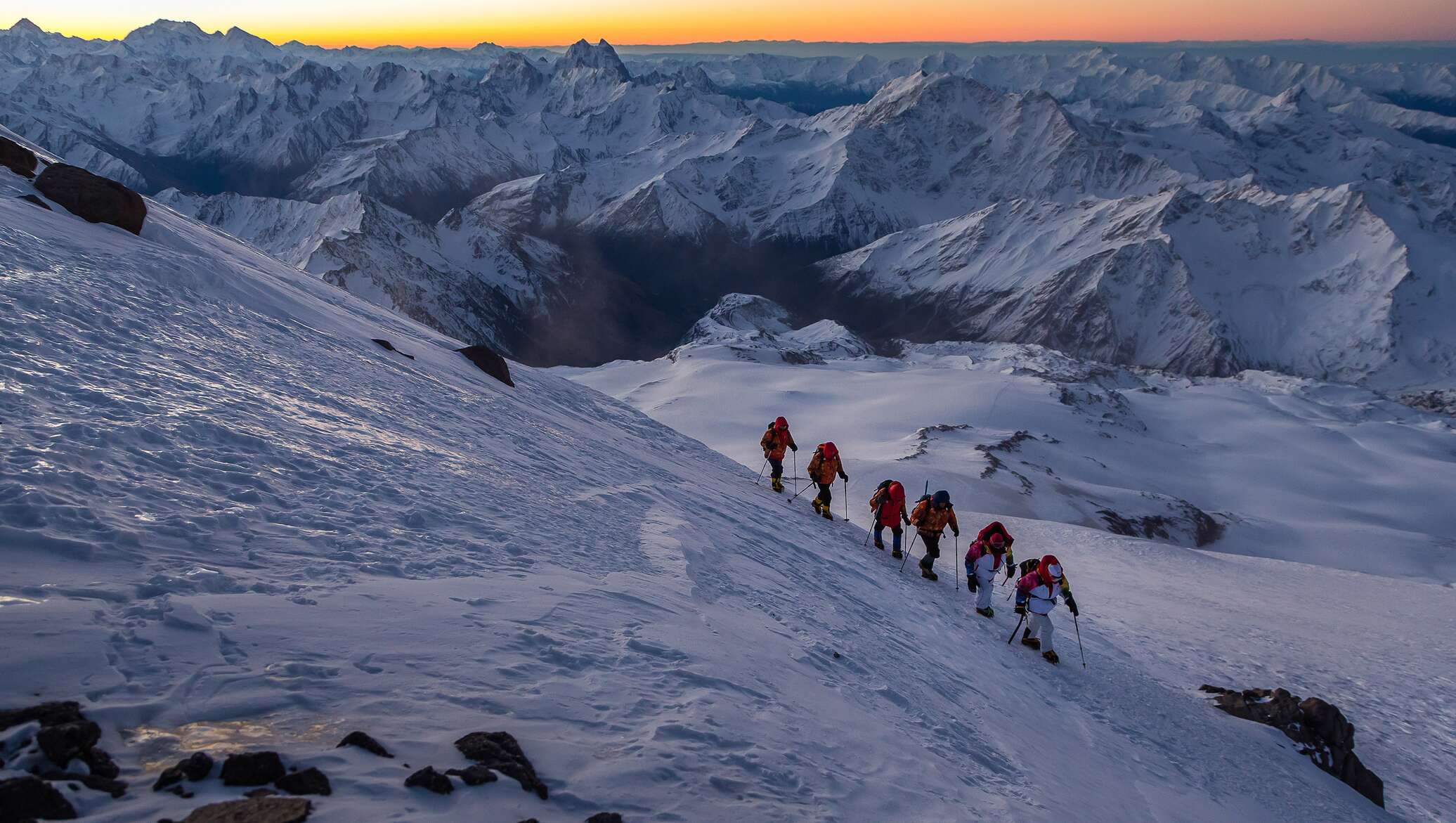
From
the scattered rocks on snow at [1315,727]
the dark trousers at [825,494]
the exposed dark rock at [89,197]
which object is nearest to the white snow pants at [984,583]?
the scattered rocks on snow at [1315,727]

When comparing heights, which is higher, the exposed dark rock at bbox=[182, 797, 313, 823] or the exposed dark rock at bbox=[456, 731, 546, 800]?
the exposed dark rock at bbox=[456, 731, 546, 800]

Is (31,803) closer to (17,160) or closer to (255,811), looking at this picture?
(255,811)

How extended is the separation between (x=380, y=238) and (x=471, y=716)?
19506 cm

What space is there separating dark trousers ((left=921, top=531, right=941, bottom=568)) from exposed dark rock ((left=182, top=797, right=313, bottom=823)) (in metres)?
13.9

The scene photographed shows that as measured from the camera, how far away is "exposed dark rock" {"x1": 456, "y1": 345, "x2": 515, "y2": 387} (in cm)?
2212

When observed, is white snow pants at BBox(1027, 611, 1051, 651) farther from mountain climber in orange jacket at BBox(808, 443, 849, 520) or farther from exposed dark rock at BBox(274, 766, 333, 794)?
exposed dark rock at BBox(274, 766, 333, 794)

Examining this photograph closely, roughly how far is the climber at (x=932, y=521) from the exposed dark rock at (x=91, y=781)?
14.1 meters

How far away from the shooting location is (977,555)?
15859mm

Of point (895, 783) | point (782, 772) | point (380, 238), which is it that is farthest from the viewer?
point (380, 238)

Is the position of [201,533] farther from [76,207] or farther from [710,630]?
[76,207]

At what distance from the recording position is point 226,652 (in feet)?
19.5

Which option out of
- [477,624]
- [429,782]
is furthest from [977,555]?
[429,782]

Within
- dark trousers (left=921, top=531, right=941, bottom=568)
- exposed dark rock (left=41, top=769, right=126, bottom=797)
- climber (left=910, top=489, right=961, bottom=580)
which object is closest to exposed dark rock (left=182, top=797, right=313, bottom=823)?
exposed dark rock (left=41, top=769, right=126, bottom=797)

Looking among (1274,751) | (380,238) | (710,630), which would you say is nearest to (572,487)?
(710,630)
